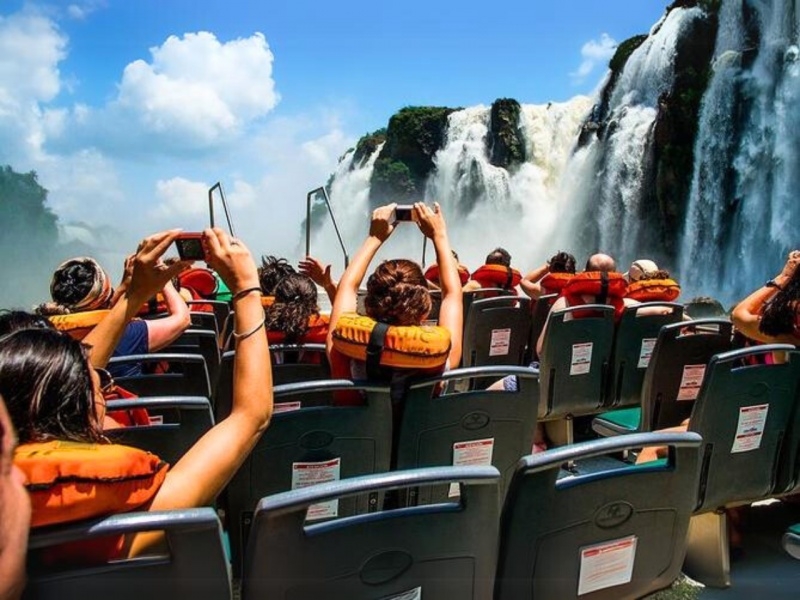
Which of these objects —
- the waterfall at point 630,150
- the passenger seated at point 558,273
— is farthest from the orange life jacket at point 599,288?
the waterfall at point 630,150

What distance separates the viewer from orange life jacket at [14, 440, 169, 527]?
1.02 meters

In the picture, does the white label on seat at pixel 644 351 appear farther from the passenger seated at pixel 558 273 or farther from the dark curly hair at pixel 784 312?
the passenger seated at pixel 558 273

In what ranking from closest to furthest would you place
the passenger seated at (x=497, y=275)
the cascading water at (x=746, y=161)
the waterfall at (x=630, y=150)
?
the passenger seated at (x=497, y=275)
the cascading water at (x=746, y=161)
the waterfall at (x=630, y=150)

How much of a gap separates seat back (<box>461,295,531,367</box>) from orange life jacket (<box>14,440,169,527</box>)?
342 cm

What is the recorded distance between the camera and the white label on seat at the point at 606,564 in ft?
4.91

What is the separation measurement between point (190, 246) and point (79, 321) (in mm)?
1065

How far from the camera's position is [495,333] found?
4.53 metres

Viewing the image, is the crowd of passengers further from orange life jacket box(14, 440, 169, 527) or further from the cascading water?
the cascading water

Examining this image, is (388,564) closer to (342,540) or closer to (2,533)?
(342,540)

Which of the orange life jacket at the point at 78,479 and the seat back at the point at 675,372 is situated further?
the seat back at the point at 675,372

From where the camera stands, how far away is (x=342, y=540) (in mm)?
1202

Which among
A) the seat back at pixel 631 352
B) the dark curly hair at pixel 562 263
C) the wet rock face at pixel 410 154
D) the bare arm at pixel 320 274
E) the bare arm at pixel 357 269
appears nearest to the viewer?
the bare arm at pixel 357 269

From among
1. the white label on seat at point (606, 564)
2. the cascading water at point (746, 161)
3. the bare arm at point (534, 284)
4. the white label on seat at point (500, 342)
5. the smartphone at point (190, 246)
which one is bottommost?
the white label on seat at point (606, 564)

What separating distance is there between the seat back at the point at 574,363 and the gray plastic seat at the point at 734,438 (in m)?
1.19
